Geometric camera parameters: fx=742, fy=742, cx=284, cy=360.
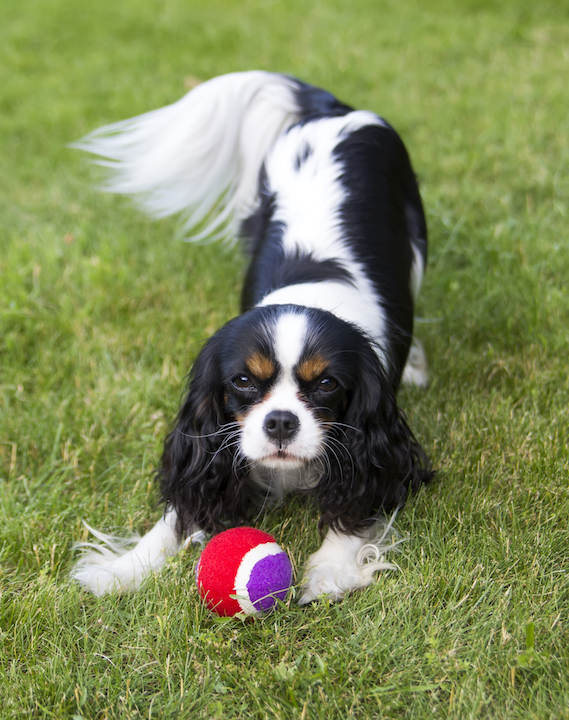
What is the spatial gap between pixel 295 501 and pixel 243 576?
0.50 meters

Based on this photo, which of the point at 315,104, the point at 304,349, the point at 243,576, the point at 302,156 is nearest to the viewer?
the point at 243,576

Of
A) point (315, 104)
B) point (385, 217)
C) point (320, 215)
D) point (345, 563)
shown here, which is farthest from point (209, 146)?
point (345, 563)

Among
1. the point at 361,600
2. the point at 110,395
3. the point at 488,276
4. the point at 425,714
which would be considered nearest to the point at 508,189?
the point at 488,276

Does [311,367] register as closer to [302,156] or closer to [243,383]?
[243,383]

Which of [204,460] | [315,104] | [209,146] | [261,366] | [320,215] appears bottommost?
[204,460]

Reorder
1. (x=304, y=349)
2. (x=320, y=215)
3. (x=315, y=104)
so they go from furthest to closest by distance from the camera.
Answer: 1. (x=315, y=104)
2. (x=320, y=215)
3. (x=304, y=349)

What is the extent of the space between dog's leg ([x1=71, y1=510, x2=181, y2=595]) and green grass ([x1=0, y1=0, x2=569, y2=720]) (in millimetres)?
56

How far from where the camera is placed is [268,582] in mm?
1896

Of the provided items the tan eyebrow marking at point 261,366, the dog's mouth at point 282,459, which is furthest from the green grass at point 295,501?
the tan eyebrow marking at point 261,366

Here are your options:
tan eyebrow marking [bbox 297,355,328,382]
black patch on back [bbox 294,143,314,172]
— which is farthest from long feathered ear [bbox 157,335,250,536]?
black patch on back [bbox 294,143,314,172]

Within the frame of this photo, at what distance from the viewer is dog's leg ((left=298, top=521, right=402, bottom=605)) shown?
201 centimetres

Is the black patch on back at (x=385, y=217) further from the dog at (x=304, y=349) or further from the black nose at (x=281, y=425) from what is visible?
the black nose at (x=281, y=425)

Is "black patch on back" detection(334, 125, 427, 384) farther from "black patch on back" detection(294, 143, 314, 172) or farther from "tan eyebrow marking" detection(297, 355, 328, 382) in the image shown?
"tan eyebrow marking" detection(297, 355, 328, 382)

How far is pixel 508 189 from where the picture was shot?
422 cm
